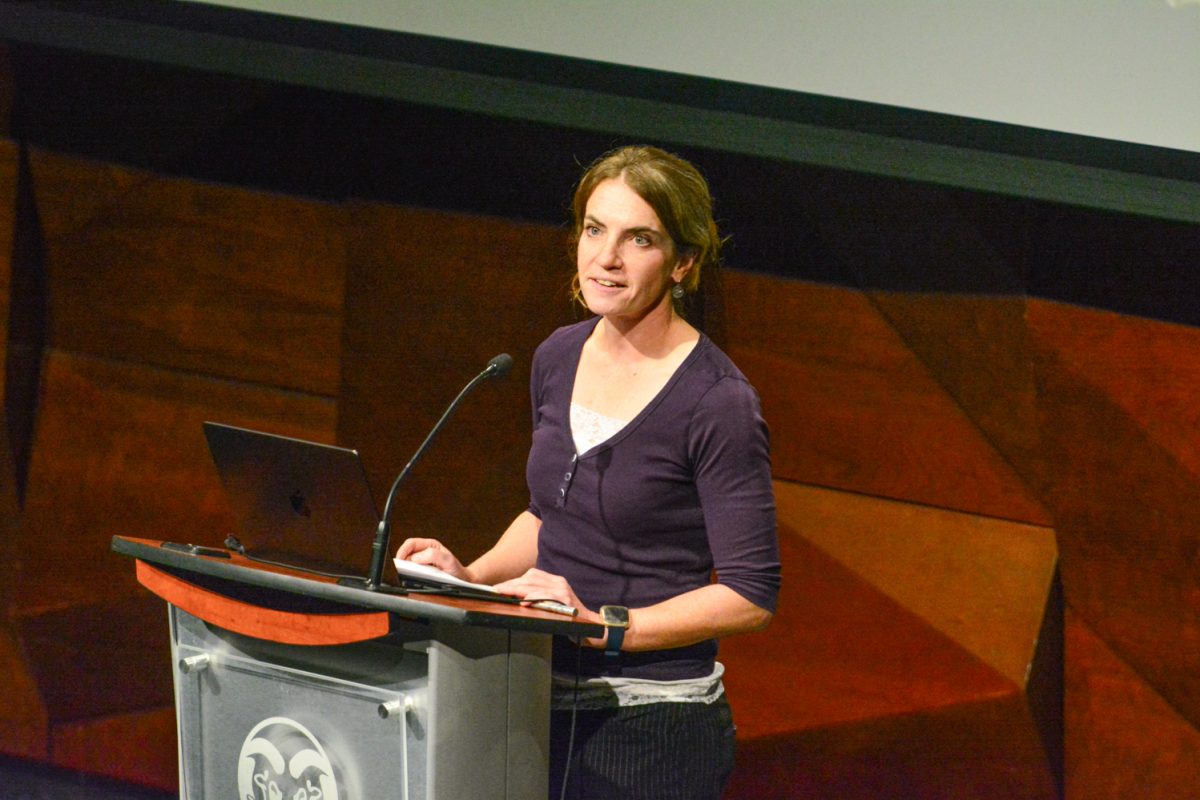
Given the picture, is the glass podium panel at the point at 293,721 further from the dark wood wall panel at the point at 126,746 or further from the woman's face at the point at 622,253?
the dark wood wall panel at the point at 126,746

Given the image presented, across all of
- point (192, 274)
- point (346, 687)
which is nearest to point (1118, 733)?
point (346, 687)

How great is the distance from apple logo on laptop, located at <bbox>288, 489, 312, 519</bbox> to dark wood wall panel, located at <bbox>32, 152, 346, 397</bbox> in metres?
1.76

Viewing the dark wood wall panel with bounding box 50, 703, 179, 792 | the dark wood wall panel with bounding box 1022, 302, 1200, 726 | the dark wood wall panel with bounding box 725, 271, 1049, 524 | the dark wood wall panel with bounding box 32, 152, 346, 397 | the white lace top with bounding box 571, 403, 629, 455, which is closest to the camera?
the white lace top with bounding box 571, 403, 629, 455

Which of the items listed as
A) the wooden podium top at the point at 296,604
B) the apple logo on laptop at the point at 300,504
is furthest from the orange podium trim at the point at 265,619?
the apple logo on laptop at the point at 300,504

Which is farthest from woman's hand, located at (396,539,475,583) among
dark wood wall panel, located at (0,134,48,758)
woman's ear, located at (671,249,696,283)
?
dark wood wall panel, located at (0,134,48,758)

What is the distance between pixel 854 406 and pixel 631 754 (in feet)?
4.39

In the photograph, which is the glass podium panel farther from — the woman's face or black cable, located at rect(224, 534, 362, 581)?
the woman's face

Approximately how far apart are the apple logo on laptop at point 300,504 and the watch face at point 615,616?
1.14 ft

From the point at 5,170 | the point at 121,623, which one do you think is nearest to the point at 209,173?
A: the point at 5,170

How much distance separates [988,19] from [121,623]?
2476 mm

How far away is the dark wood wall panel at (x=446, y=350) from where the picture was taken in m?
3.02

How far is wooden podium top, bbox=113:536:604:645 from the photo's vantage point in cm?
136

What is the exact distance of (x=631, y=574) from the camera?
5.43 ft

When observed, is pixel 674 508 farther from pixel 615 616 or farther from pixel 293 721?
pixel 293 721
